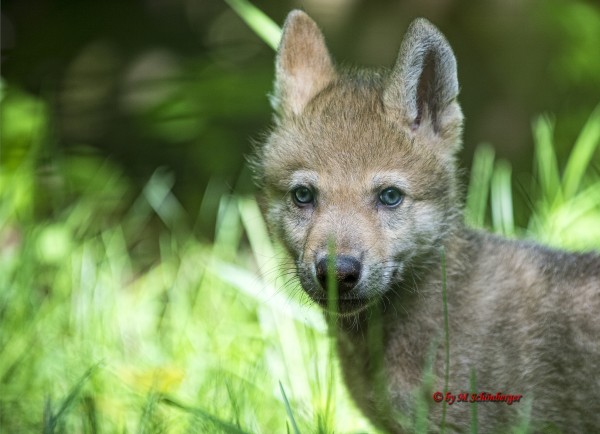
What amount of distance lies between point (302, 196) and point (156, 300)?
7.60 ft

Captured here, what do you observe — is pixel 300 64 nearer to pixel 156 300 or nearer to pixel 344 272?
pixel 344 272

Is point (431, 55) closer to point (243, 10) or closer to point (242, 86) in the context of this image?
point (243, 10)

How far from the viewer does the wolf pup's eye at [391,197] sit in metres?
3.55

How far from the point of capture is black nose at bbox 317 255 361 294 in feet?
10.6

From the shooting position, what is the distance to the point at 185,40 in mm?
7199

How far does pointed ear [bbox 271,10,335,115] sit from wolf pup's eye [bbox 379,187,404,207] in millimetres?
690

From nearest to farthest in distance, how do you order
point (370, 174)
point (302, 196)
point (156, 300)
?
point (370, 174), point (302, 196), point (156, 300)

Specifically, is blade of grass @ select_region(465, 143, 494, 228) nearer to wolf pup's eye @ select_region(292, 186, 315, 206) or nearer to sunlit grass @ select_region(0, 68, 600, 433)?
sunlit grass @ select_region(0, 68, 600, 433)

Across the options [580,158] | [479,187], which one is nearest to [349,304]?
[479,187]

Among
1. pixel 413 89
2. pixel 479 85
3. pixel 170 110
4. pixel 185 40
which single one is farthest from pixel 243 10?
pixel 479 85

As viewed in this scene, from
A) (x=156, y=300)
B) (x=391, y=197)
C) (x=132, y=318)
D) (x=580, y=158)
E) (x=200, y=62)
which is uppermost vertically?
(x=391, y=197)

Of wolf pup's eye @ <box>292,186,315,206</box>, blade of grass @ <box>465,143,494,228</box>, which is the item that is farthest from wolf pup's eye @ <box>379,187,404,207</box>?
blade of grass @ <box>465,143,494,228</box>

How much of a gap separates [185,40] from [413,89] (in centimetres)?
385

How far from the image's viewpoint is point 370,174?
11.6ft
